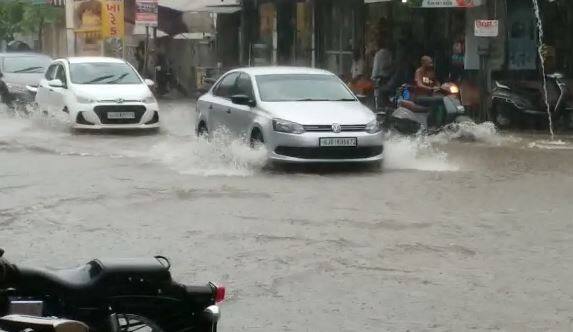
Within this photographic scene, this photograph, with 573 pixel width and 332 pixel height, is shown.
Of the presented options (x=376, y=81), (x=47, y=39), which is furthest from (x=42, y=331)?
(x=47, y=39)

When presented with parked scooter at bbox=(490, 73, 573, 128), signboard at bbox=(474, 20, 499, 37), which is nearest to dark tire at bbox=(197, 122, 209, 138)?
signboard at bbox=(474, 20, 499, 37)

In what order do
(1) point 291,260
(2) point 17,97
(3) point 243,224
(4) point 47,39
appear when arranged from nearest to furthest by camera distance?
1. (1) point 291,260
2. (3) point 243,224
3. (2) point 17,97
4. (4) point 47,39

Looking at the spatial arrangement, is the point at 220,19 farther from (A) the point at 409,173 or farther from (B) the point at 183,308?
(B) the point at 183,308

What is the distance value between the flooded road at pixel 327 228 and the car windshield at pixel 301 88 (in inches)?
37.8

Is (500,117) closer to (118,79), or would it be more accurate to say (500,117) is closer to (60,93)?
(118,79)

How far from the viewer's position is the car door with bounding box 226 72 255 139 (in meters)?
15.8

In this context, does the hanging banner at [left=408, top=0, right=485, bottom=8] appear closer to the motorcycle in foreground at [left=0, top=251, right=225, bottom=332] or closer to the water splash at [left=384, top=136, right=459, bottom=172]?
the water splash at [left=384, top=136, right=459, bottom=172]

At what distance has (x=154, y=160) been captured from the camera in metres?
17.0

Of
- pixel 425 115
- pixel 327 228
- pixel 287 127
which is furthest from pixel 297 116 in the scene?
pixel 425 115

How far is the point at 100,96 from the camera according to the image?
21.7m

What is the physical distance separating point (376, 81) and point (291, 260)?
17.4m

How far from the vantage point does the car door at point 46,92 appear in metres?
23.2

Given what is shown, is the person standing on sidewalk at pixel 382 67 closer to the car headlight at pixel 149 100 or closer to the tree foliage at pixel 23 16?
the car headlight at pixel 149 100

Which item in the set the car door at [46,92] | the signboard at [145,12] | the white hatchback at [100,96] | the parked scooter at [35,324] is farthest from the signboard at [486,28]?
the parked scooter at [35,324]
